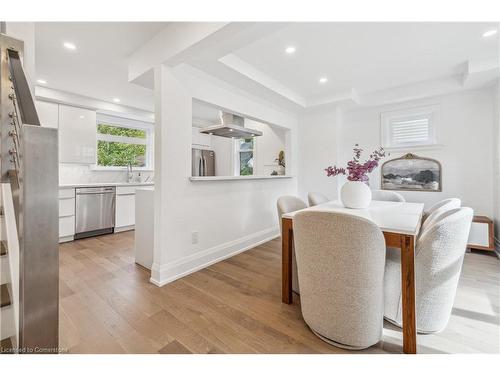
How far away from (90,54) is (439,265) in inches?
151

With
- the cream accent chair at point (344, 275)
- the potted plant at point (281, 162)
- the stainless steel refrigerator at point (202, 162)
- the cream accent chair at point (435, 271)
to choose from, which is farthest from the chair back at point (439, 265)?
the stainless steel refrigerator at point (202, 162)

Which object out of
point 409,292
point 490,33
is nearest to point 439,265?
point 409,292

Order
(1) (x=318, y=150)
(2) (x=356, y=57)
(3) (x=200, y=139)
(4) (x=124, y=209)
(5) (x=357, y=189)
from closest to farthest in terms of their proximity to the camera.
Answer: (5) (x=357, y=189) < (2) (x=356, y=57) < (4) (x=124, y=209) < (1) (x=318, y=150) < (3) (x=200, y=139)

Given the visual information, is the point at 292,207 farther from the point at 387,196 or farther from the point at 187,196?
the point at 387,196

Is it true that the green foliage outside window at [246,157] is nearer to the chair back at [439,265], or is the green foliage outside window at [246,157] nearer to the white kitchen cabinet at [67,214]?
the white kitchen cabinet at [67,214]

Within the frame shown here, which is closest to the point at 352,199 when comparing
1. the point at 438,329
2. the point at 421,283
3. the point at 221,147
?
the point at 421,283

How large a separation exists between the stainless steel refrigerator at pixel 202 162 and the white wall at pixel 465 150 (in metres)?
4.25

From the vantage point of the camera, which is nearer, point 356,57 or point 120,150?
point 356,57

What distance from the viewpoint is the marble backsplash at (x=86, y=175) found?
13.4 feet

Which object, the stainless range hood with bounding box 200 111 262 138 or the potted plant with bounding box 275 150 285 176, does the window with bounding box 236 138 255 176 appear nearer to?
the potted plant with bounding box 275 150 285 176

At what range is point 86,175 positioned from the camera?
4348mm

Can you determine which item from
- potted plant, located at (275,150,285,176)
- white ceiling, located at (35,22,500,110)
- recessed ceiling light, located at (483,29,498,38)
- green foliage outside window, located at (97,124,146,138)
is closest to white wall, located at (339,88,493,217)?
white ceiling, located at (35,22,500,110)

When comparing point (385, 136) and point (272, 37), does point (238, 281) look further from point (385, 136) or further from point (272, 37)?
point (385, 136)
